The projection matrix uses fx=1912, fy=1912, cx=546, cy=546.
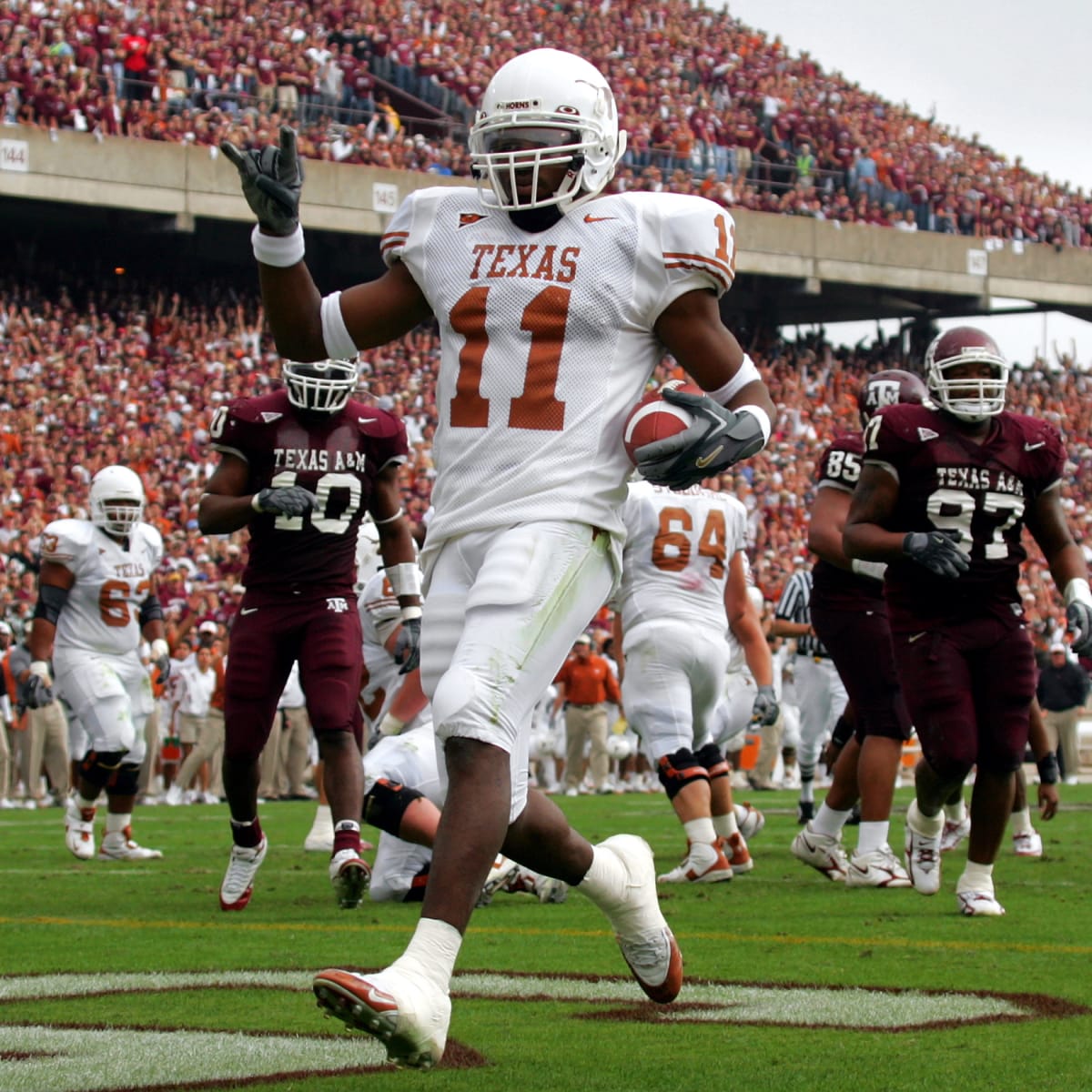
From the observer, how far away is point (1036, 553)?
2778cm

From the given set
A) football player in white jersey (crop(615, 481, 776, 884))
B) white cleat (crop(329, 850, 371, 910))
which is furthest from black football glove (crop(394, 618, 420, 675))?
football player in white jersey (crop(615, 481, 776, 884))

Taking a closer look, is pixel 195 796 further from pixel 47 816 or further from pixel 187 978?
pixel 187 978

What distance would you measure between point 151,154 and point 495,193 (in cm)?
2581

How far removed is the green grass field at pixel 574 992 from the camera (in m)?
3.62

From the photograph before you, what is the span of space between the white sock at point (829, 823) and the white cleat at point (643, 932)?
3990 millimetres

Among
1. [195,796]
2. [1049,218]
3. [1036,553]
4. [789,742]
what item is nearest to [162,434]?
[195,796]

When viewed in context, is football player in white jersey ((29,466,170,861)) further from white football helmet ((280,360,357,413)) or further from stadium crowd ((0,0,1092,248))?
stadium crowd ((0,0,1092,248))

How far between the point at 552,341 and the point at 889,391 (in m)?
4.61

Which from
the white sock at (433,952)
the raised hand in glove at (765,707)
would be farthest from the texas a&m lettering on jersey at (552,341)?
the raised hand in glove at (765,707)

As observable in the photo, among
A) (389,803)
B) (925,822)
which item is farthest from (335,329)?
(925,822)

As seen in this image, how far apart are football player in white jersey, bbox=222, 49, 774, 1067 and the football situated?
0.03m

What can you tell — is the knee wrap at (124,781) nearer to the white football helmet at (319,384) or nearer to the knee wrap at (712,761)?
the knee wrap at (712,761)

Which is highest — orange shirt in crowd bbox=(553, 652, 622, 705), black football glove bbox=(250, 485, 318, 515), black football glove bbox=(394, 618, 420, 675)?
black football glove bbox=(250, 485, 318, 515)

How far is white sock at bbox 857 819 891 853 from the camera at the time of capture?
766 cm
